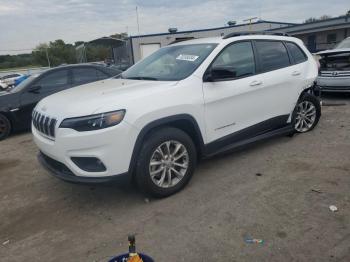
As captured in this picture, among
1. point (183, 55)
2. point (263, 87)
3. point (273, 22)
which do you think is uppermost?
point (273, 22)

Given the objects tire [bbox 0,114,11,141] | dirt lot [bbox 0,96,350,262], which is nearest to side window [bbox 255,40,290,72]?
dirt lot [bbox 0,96,350,262]

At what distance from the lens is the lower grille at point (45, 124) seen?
348cm

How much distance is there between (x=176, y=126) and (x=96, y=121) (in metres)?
0.99

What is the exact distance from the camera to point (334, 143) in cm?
525

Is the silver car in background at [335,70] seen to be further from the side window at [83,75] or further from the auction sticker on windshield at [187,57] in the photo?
the side window at [83,75]

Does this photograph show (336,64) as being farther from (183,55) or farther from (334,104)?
(183,55)

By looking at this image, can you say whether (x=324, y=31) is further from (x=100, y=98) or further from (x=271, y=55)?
(x=100, y=98)

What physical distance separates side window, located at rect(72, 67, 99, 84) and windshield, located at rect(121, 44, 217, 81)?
11.8ft

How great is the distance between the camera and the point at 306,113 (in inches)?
225

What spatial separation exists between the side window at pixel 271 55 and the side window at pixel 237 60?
19cm

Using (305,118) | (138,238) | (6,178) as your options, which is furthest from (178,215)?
(305,118)

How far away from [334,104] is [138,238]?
657 centimetres

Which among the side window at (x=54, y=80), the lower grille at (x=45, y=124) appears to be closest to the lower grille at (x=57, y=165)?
the lower grille at (x=45, y=124)

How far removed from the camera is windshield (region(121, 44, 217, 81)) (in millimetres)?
4082
